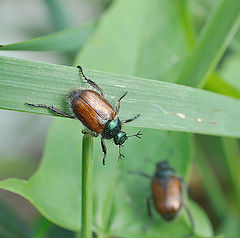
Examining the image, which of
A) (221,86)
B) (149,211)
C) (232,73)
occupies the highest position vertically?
(232,73)

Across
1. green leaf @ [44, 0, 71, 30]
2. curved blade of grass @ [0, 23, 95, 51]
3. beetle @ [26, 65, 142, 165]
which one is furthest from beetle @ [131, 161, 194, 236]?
green leaf @ [44, 0, 71, 30]

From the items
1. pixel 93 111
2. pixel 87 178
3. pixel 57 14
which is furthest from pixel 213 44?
pixel 57 14

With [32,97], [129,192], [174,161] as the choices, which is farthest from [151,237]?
[32,97]

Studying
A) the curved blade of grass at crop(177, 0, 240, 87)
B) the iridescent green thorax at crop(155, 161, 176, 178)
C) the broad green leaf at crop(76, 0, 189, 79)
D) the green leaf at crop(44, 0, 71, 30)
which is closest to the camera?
Answer: the curved blade of grass at crop(177, 0, 240, 87)

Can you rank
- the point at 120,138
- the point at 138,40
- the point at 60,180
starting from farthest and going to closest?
1. the point at 138,40
2. the point at 120,138
3. the point at 60,180

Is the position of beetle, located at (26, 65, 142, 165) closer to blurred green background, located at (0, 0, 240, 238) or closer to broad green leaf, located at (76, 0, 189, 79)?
blurred green background, located at (0, 0, 240, 238)

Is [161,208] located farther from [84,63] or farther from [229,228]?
[84,63]

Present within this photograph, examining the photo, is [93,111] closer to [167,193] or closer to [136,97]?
[136,97]
